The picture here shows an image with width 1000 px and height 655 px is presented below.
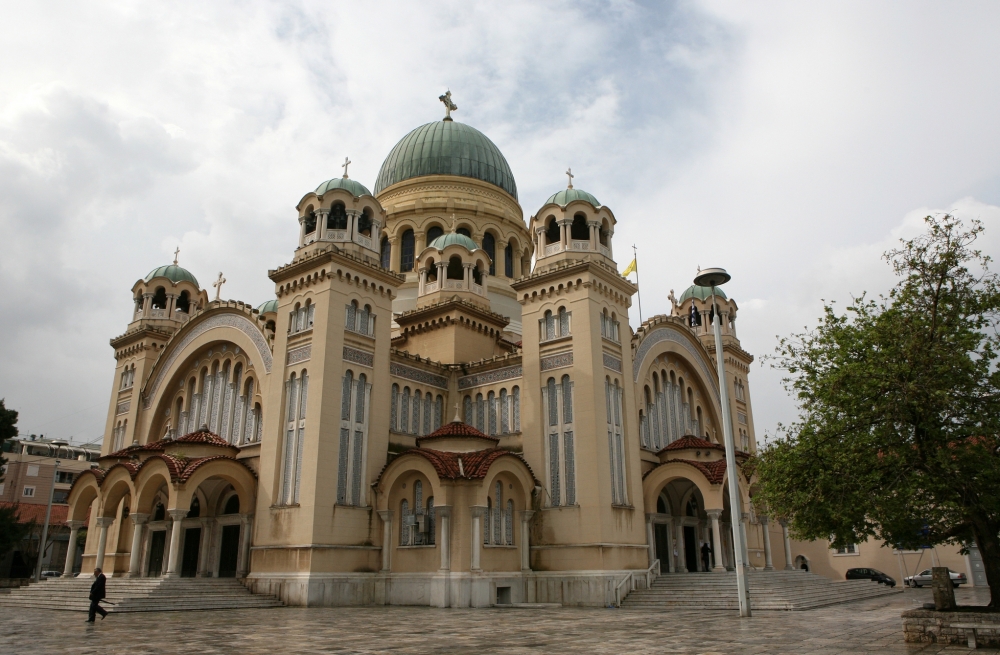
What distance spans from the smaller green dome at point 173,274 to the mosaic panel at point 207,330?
566cm

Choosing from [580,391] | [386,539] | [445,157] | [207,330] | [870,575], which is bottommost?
[870,575]

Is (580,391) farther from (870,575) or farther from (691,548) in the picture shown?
(870,575)

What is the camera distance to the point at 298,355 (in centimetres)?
2883

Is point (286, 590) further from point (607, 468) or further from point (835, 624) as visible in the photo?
point (835, 624)

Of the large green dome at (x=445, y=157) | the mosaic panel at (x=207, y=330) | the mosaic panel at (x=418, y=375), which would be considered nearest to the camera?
the mosaic panel at (x=207, y=330)

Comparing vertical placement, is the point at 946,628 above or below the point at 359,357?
below

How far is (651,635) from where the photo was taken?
53.0 ft

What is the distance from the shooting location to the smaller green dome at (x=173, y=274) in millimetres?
39781

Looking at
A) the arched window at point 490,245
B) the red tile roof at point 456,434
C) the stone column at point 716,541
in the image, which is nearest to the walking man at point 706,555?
the stone column at point 716,541

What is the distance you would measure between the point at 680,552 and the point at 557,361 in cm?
1007

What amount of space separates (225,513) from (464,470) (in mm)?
10925

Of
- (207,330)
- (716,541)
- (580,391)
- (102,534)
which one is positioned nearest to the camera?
(580,391)

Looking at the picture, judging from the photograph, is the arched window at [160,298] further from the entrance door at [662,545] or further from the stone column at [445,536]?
the entrance door at [662,545]

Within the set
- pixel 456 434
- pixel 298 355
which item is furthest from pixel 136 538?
pixel 456 434
